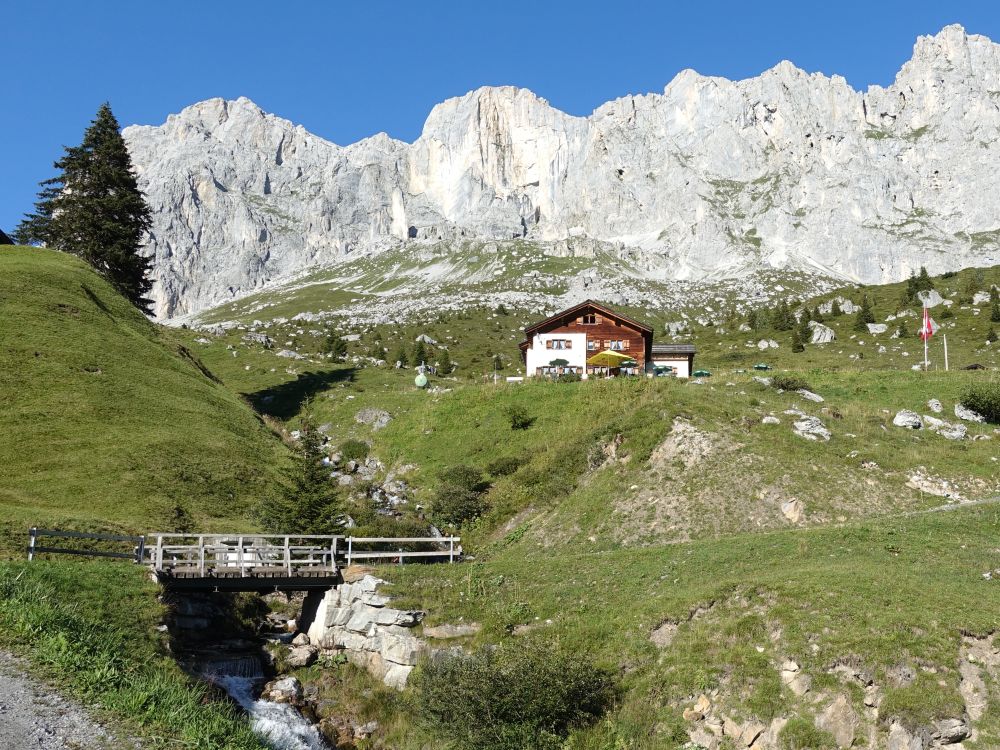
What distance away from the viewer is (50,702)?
1440 cm

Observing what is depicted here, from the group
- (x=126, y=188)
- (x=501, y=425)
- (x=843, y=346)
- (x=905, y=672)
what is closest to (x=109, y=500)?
(x=501, y=425)

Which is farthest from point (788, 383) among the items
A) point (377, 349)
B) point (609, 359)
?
point (377, 349)

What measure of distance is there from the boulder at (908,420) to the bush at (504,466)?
23299mm

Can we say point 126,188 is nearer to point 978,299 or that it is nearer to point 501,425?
point 501,425

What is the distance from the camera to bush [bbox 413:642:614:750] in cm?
1847

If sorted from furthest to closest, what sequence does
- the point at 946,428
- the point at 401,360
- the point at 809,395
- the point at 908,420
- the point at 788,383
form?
the point at 401,360
the point at 788,383
the point at 809,395
the point at 908,420
the point at 946,428

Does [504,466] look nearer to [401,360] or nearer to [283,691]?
[283,691]

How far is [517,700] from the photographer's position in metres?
18.9

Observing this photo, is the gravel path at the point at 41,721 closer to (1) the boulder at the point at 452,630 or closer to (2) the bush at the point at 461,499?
(1) the boulder at the point at 452,630

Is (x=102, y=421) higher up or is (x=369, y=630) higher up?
(x=102, y=421)

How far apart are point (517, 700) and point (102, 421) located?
3875 cm

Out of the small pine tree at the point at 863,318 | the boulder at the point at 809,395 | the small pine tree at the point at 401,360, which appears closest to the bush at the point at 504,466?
the boulder at the point at 809,395

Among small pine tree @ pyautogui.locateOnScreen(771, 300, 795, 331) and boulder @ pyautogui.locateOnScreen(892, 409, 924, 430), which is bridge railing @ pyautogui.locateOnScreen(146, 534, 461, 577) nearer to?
boulder @ pyautogui.locateOnScreen(892, 409, 924, 430)

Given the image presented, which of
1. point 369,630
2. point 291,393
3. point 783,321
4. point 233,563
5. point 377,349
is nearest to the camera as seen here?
point 369,630
